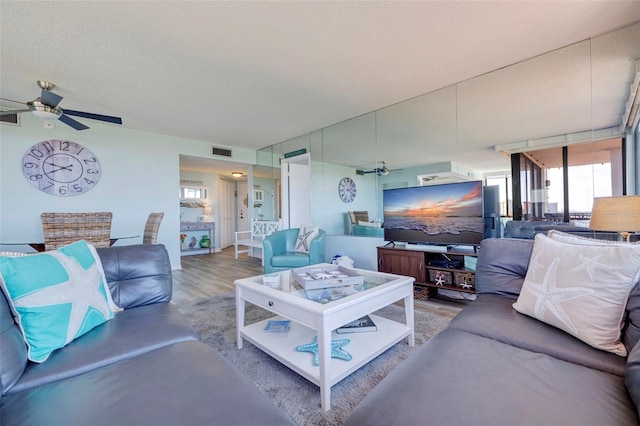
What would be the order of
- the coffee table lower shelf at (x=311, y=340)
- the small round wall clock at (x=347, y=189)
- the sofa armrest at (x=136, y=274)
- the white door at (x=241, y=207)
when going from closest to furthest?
1. the coffee table lower shelf at (x=311, y=340)
2. the sofa armrest at (x=136, y=274)
3. the small round wall clock at (x=347, y=189)
4. the white door at (x=241, y=207)

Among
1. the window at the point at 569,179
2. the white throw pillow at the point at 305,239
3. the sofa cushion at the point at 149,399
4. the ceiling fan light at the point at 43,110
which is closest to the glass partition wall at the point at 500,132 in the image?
the window at the point at 569,179

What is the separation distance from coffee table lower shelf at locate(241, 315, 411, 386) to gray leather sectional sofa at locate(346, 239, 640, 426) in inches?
23.2

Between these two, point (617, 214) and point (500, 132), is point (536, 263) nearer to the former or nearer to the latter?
point (617, 214)

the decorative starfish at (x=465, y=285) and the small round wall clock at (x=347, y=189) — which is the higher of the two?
the small round wall clock at (x=347, y=189)

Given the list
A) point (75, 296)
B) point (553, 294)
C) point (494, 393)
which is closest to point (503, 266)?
point (553, 294)

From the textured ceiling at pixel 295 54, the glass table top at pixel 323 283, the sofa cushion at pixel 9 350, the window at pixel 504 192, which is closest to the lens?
the sofa cushion at pixel 9 350

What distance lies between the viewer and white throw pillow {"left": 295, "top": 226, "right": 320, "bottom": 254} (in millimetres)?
3745

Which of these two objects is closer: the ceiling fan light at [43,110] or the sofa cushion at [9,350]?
the sofa cushion at [9,350]

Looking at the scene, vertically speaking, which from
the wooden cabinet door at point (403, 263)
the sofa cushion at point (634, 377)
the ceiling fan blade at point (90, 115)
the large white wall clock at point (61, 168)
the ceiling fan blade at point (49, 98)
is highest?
the ceiling fan blade at point (49, 98)

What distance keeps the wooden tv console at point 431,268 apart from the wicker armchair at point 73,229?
370cm

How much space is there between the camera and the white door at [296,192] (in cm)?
562

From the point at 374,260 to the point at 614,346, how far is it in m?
3.14

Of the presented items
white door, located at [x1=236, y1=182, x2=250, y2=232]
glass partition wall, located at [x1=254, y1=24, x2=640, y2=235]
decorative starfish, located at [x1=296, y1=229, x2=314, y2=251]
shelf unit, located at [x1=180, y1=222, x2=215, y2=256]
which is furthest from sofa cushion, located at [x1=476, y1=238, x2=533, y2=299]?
white door, located at [x1=236, y1=182, x2=250, y2=232]

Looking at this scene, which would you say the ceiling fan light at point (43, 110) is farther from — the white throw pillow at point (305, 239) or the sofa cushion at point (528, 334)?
the sofa cushion at point (528, 334)
